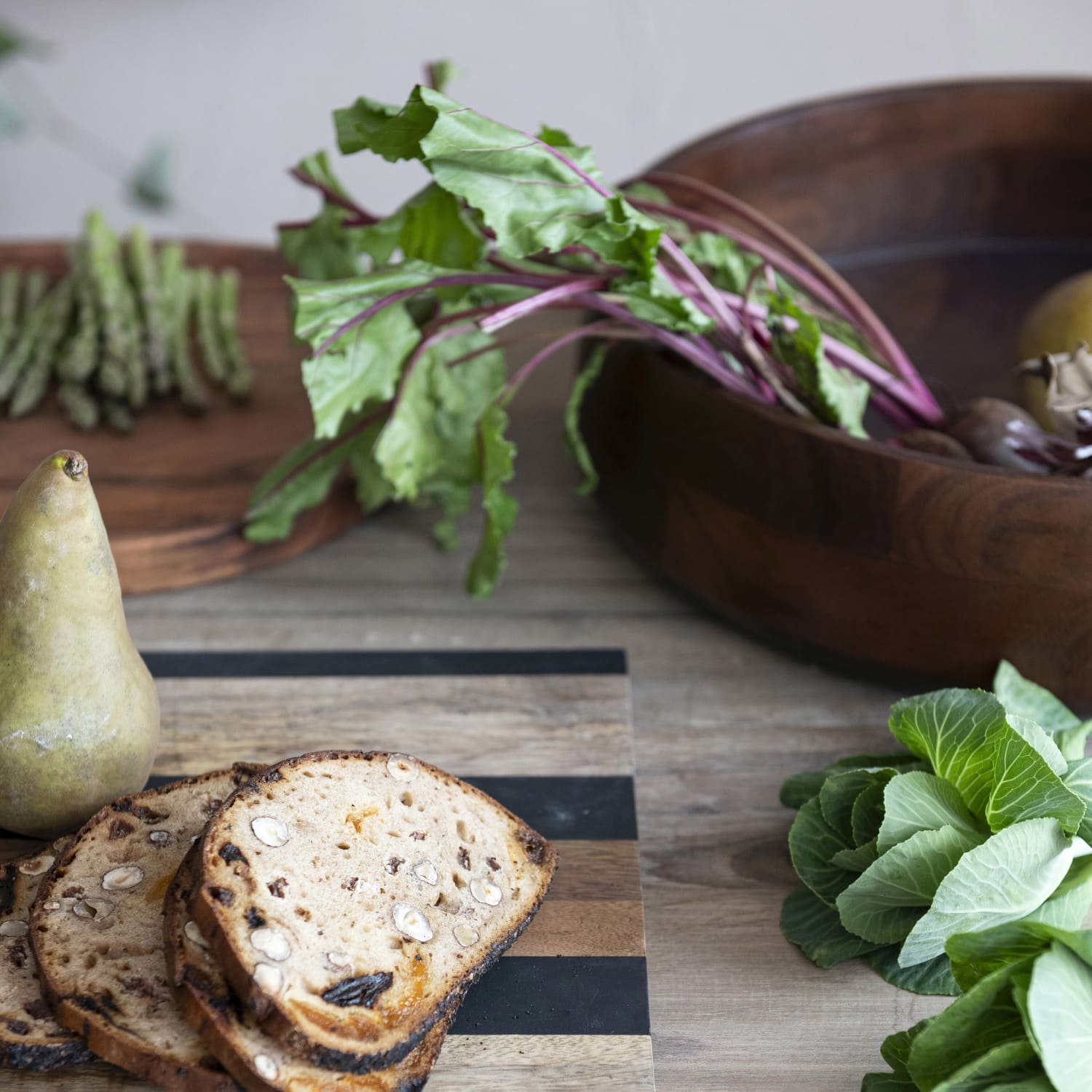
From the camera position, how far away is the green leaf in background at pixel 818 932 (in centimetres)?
99

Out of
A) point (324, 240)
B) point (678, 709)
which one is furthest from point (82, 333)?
point (678, 709)

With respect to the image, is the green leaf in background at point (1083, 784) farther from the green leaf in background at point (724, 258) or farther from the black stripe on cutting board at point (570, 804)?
the green leaf in background at point (724, 258)

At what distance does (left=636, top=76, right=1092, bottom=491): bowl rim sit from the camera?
112 centimetres

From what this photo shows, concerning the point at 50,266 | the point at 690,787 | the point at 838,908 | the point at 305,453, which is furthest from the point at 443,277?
the point at 50,266

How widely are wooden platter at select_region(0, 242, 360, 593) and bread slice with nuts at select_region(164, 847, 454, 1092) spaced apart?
65 centimetres

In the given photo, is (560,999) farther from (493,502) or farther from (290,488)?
(290,488)

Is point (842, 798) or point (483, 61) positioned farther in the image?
point (483, 61)

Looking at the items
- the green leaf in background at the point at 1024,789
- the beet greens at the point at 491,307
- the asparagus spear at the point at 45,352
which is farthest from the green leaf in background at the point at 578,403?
the asparagus spear at the point at 45,352

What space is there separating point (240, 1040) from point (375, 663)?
57 cm

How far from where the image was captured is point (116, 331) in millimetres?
1761

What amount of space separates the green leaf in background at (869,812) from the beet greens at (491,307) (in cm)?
38

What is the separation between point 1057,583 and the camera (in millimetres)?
1128

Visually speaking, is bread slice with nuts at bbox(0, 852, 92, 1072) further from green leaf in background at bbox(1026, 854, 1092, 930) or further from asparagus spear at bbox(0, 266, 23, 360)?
asparagus spear at bbox(0, 266, 23, 360)

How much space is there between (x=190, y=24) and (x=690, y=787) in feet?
7.62
